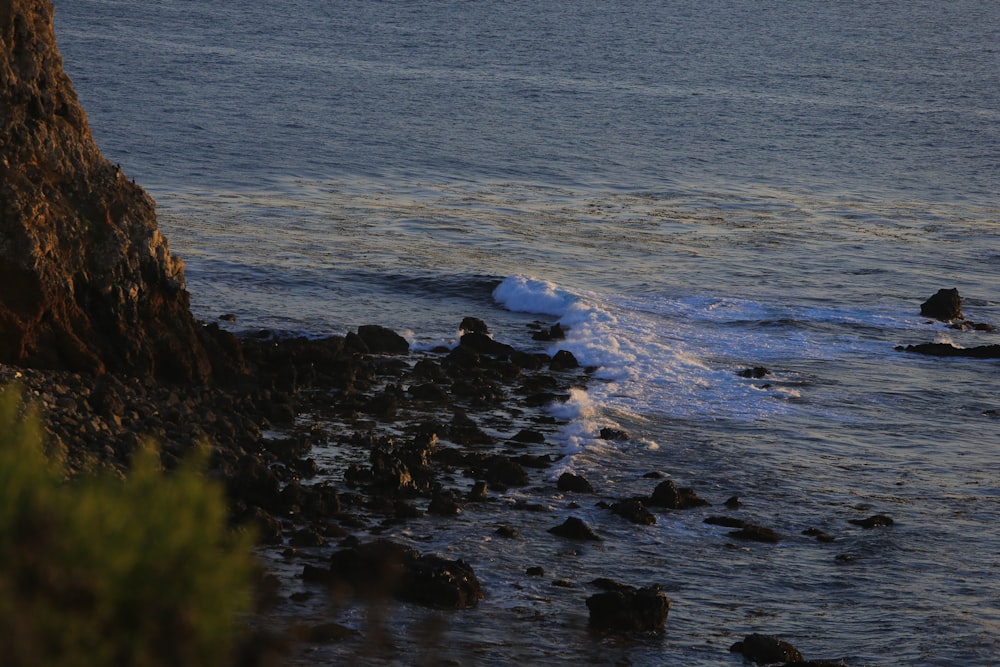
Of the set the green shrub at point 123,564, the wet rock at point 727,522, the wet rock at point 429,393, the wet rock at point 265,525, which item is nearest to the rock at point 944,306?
the wet rock at point 429,393

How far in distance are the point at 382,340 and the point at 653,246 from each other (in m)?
14.7

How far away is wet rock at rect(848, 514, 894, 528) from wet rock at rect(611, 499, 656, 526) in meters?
2.60

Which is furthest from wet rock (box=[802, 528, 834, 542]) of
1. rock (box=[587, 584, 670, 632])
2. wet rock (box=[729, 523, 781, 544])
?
rock (box=[587, 584, 670, 632])

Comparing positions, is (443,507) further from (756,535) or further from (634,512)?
(756,535)

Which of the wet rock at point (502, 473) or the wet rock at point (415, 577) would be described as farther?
the wet rock at point (502, 473)

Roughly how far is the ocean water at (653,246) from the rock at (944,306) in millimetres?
737

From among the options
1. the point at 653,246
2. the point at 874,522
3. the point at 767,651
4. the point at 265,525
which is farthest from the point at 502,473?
the point at 653,246

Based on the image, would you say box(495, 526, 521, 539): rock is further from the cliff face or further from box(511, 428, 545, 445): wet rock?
the cliff face

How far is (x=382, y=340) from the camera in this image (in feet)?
73.7

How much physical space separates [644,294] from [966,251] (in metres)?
13.0

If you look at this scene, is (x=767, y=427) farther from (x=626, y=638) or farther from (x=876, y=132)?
(x=876, y=132)

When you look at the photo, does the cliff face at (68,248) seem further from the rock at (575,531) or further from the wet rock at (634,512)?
the wet rock at (634,512)

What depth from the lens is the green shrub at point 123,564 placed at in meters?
3.51

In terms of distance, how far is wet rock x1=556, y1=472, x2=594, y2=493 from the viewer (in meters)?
15.7
